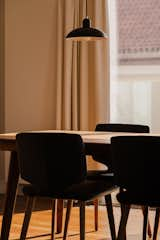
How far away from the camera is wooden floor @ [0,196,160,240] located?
13.7 feet

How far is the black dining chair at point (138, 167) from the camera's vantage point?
110 inches

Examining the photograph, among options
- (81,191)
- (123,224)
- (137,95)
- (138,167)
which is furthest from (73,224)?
(138,167)

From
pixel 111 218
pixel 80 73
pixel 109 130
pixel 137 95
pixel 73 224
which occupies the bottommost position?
pixel 73 224

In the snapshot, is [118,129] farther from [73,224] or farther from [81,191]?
[81,191]

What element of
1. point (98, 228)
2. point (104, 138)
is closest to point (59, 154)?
point (104, 138)

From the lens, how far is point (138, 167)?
2850 mm

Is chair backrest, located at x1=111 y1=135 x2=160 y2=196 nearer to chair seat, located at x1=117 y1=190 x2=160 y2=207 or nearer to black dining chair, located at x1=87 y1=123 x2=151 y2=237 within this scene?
chair seat, located at x1=117 y1=190 x2=160 y2=207

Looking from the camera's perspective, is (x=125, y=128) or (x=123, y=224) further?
(x=125, y=128)

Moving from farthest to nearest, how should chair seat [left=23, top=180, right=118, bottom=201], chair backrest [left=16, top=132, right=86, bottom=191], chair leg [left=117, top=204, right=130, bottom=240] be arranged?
chair seat [left=23, top=180, right=118, bottom=201] < chair backrest [left=16, top=132, right=86, bottom=191] < chair leg [left=117, top=204, right=130, bottom=240]

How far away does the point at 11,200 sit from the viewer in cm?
372

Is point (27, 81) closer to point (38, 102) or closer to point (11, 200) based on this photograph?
point (38, 102)

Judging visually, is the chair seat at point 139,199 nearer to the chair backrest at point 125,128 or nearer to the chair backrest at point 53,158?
the chair backrest at point 53,158

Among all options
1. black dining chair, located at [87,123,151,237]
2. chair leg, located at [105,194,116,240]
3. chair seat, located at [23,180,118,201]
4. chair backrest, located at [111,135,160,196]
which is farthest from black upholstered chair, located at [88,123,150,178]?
chair backrest, located at [111,135,160,196]

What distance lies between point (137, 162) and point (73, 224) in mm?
1911
